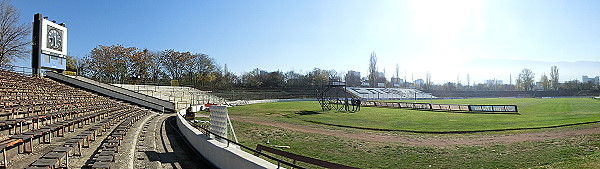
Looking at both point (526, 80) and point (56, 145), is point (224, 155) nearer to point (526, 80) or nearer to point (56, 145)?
point (56, 145)

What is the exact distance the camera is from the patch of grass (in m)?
11.1

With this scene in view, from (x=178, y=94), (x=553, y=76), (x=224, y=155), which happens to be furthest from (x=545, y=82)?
(x=224, y=155)

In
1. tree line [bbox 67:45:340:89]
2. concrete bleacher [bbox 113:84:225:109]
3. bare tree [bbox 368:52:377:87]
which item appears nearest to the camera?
concrete bleacher [bbox 113:84:225:109]

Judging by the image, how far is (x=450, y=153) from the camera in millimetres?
13250

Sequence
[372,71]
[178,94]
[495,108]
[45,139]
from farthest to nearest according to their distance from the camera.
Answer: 1. [372,71]
2. [178,94]
3. [495,108]
4. [45,139]

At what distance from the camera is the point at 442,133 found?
19.6 m

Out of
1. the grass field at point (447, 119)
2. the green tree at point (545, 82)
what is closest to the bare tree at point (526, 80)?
the green tree at point (545, 82)

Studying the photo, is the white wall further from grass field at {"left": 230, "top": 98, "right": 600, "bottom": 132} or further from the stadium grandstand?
grass field at {"left": 230, "top": 98, "right": 600, "bottom": 132}

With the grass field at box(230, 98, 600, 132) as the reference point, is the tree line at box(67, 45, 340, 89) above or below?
above

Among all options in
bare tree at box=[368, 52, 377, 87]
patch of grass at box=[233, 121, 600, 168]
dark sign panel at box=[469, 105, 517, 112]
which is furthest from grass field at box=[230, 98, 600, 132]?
bare tree at box=[368, 52, 377, 87]

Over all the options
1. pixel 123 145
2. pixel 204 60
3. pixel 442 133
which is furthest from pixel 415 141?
pixel 204 60

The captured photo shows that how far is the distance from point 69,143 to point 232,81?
91118 millimetres

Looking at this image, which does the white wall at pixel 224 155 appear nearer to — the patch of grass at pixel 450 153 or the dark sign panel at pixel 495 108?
the patch of grass at pixel 450 153

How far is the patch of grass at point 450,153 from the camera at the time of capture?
11078mm
